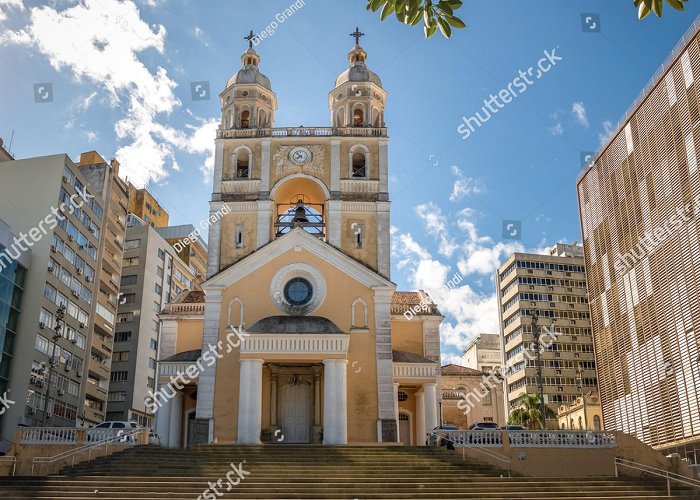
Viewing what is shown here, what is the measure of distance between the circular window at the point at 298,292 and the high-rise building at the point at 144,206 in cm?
5286

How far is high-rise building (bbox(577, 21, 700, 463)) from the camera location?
36.8 meters

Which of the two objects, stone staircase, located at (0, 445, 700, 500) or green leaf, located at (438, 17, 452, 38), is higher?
green leaf, located at (438, 17, 452, 38)

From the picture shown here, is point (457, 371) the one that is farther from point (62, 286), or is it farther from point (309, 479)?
point (309, 479)

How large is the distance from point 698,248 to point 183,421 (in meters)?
26.4

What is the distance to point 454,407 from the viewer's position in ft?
169

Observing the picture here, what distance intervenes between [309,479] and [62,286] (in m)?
37.8

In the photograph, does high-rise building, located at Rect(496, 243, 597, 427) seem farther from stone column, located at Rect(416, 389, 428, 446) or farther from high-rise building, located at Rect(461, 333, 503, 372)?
stone column, located at Rect(416, 389, 428, 446)

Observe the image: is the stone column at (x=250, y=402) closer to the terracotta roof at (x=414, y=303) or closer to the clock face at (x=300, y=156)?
the terracotta roof at (x=414, y=303)

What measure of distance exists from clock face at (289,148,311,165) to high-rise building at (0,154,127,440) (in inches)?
843

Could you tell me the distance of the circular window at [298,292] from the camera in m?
32.4

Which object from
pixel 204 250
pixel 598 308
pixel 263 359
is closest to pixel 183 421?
pixel 263 359

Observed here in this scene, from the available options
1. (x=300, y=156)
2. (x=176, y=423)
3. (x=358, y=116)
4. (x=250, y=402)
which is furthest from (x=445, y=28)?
(x=358, y=116)

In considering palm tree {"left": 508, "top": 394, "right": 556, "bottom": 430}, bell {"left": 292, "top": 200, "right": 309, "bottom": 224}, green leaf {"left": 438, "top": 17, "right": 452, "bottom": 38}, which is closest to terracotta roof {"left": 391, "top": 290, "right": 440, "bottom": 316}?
bell {"left": 292, "top": 200, "right": 309, "bottom": 224}

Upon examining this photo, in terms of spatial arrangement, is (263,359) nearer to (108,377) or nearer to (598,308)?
(598,308)
